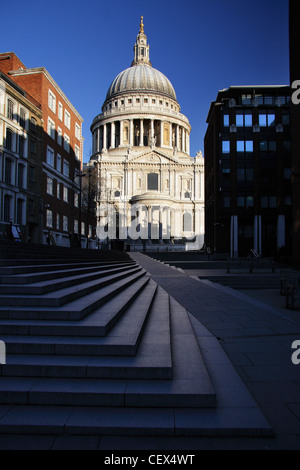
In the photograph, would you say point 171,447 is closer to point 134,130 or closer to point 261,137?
point 261,137

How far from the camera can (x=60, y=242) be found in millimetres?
37500

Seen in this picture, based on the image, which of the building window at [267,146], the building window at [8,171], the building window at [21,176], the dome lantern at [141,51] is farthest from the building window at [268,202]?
the dome lantern at [141,51]

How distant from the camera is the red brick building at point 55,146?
34.0 m

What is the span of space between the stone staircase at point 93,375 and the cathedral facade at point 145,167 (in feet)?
122

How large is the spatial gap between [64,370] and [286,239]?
44.9m

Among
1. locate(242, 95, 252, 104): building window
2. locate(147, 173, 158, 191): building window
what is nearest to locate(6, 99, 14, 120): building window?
locate(242, 95, 252, 104): building window

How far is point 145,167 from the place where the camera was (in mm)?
86375

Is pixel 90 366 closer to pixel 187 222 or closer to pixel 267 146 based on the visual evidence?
pixel 267 146

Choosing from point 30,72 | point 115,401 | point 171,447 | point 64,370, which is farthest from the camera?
point 30,72

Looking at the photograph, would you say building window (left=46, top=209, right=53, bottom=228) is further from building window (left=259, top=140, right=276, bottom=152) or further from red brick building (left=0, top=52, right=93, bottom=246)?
Answer: building window (left=259, top=140, right=276, bottom=152)

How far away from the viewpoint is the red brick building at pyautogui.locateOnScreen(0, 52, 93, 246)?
34.0 meters

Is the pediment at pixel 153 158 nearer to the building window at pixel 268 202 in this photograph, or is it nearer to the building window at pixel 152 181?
the building window at pixel 152 181

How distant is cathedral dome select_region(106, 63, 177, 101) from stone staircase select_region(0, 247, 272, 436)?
110 m

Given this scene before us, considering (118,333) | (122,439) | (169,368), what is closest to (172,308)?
(118,333)
